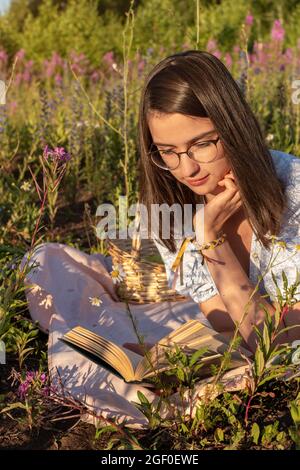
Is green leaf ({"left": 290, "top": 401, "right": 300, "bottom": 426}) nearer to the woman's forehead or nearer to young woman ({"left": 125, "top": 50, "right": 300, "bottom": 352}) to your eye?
young woman ({"left": 125, "top": 50, "right": 300, "bottom": 352})

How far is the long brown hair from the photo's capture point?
7.24ft

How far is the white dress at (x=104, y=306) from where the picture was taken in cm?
224

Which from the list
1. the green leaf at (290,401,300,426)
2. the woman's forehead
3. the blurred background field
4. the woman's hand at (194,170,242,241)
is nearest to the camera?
the green leaf at (290,401,300,426)

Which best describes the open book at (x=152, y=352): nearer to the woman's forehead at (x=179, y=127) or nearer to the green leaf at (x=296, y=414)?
the green leaf at (x=296, y=414)

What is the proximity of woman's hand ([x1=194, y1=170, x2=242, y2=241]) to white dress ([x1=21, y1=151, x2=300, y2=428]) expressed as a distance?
0.22 meters

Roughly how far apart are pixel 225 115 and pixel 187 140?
15 cm

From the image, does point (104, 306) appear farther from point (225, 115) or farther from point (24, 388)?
point (225, 115)

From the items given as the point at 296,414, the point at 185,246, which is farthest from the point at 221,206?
the point at 296,414

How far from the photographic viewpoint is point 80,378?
233 cm

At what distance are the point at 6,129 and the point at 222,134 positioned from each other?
288cm

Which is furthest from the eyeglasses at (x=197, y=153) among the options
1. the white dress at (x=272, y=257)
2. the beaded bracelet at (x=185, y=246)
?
the white dress at (x=272, y=257)

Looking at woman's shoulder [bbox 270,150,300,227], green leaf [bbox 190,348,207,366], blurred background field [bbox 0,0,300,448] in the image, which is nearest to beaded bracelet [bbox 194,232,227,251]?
woman's shoulder [bbox 270,150,300,227]

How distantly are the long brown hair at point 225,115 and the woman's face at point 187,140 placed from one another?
22mm
